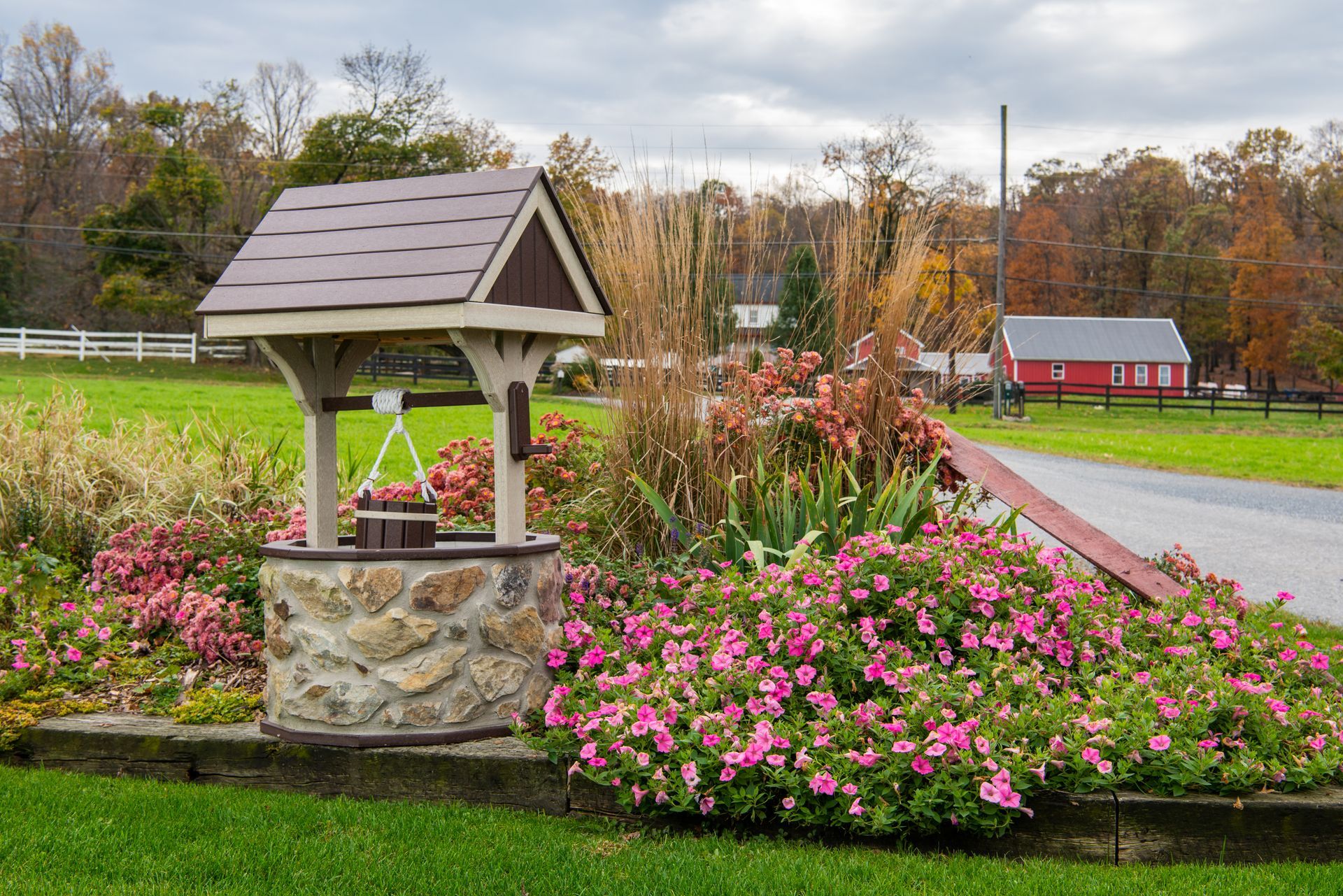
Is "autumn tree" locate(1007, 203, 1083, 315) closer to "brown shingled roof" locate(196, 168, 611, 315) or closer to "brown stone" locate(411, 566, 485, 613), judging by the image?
"brown shingled roof" locate(196, 168, 611, 315)

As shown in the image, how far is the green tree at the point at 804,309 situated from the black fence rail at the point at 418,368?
2076 centimetres

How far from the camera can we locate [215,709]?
3660 millimetres

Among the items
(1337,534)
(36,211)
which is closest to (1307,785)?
(1337,534)

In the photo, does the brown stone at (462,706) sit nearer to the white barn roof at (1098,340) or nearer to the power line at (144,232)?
the power line at (144,232)

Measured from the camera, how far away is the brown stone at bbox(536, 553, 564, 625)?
141 inches

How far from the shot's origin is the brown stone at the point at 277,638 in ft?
11.3

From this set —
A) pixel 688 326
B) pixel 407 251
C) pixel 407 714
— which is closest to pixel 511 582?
pixel 407 714

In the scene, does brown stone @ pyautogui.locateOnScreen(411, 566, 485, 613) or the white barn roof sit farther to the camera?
the white barn roof

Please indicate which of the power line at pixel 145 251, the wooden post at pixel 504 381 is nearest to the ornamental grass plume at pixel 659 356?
the wooden post at pixel 504 381

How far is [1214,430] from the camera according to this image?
2295 cm

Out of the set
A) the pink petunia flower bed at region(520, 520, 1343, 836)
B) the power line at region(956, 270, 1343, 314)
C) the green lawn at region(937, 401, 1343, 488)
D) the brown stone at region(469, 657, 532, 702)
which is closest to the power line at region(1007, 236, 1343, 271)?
the power line at region(956, 270, 1343, 314)

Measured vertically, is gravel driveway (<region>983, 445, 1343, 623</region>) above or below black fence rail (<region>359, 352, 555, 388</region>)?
below

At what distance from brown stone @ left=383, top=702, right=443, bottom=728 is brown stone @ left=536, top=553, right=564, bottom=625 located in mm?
491

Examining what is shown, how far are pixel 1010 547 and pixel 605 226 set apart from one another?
2.27 metres
